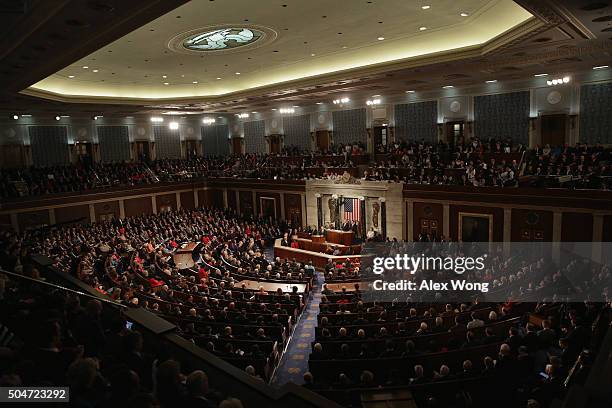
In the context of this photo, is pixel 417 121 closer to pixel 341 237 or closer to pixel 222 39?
pixel 341 237

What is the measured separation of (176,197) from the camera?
96.0 ft

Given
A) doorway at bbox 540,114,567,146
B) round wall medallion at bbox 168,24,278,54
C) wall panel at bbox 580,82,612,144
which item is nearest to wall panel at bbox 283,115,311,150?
round wall medallion at bbox 168,24,278,54

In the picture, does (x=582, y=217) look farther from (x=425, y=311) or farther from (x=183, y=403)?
(x=183, y=403)

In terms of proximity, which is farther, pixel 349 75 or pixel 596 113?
pixel 349 75

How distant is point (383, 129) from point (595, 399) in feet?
76.1

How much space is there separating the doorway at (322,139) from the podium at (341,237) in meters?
8.32

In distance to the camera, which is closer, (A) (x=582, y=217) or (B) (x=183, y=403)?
(B) (x=183, y=403)

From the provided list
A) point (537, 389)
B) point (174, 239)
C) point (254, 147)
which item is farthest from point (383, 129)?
point (537, 389)

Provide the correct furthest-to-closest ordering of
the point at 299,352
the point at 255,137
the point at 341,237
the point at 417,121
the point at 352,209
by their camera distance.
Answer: the point at 255,137
the point at 417,121
the point at 352,209
the point at 341,237
the point at 299,352

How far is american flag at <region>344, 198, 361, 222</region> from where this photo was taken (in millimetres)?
22812

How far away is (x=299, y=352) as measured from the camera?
10.7 metres

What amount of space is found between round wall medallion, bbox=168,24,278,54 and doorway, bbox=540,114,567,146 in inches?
550

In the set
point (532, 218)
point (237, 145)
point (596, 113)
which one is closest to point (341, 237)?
point (532, 218)

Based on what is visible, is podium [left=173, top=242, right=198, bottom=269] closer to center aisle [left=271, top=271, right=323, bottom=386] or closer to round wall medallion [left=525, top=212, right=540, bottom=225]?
center aisle [left=271, top=271, right=323, bottom=386]
